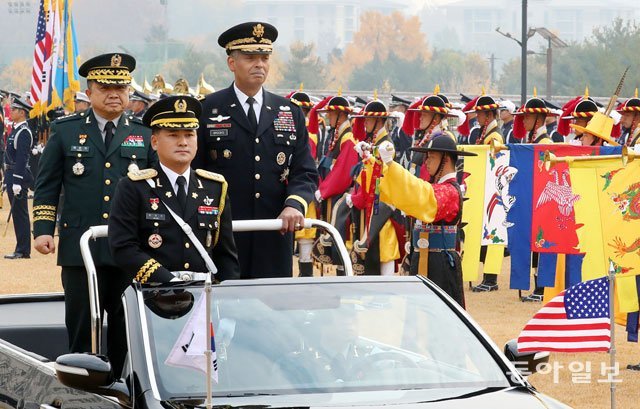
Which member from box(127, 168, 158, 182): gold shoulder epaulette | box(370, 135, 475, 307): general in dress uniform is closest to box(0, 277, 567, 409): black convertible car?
box(127, 168, 158, 182): gold shoulder epaulette

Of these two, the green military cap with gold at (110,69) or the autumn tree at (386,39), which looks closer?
the green military cap with gold at (110,69)

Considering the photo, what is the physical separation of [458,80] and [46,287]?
9015 cm

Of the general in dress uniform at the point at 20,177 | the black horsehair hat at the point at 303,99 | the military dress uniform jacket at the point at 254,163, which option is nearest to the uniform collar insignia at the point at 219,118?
the military dress uniform jacket at the point at 254,163

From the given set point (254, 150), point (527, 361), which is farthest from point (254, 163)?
point (527, 361)

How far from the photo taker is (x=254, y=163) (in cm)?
762

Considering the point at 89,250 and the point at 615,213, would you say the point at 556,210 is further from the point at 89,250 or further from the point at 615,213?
the point at 89,250

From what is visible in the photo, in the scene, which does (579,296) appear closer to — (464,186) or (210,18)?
(464,186)

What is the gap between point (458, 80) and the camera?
104 meters

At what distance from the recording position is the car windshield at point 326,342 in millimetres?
5043

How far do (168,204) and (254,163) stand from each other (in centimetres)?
130

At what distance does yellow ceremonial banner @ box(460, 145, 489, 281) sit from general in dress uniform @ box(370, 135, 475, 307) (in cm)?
387

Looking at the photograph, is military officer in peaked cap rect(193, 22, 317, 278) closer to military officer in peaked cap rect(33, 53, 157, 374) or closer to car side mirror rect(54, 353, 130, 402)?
military officer in peaked cap rect(33, 53, 157, 374)

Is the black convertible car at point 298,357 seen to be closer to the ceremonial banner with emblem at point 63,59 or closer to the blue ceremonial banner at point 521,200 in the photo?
the blue ceremonial banner at point 521,200

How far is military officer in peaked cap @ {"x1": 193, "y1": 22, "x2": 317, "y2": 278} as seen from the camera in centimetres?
755
